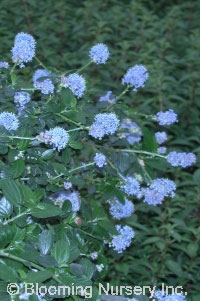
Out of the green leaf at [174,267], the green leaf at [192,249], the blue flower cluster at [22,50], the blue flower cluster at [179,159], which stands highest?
the blue flower cluster at [22,50]

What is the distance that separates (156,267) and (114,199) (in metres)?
0.78

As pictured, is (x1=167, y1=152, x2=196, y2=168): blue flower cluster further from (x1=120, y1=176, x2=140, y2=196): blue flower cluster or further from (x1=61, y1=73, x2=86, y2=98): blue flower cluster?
(x1=61, y1=73, x2=86, y2=98): blue flower cluster

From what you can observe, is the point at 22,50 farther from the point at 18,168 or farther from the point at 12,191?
the point at 12,191

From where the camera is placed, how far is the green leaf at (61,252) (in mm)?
1838

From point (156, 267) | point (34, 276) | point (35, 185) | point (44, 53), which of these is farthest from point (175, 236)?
point (44, 53)

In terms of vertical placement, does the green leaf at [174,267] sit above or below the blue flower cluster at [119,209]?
below

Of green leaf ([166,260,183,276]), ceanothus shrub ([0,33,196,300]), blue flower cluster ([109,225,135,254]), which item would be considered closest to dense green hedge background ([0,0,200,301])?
green leaf ([166,260,183,276])

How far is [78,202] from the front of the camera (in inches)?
98.2

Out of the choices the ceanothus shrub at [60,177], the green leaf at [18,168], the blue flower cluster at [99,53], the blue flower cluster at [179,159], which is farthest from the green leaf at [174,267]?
the green leaf at [18,168]

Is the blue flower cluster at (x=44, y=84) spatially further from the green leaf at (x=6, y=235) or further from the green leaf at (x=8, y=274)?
the green leaf at (x=8, y=274)

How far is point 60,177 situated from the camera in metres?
2.39

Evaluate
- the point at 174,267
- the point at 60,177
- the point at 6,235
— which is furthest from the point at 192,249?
the point at 6,235

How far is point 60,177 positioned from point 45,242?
0.51 metres

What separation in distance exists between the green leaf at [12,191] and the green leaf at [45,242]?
139mm
